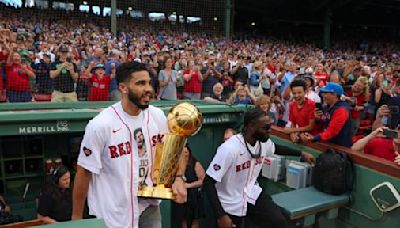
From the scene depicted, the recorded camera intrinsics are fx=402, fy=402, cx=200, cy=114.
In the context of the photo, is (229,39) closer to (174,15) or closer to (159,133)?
(174,15)

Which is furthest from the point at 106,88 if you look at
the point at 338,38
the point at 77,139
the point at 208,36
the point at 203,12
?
the point at 338,38

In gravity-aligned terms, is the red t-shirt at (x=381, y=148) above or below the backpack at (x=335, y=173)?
above

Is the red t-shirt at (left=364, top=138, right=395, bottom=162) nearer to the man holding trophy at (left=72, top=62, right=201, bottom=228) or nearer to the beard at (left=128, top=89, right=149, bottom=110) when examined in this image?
the man holding trophy at (left=72, top=62, right=201, bottom=228)

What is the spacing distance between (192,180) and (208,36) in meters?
16.7

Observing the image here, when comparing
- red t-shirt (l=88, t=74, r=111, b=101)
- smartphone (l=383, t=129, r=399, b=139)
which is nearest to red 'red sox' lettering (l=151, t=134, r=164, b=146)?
smartphone (l=383, t=129, r=399, b=139)

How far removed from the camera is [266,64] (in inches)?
460

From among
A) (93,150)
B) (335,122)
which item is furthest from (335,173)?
(93,150)

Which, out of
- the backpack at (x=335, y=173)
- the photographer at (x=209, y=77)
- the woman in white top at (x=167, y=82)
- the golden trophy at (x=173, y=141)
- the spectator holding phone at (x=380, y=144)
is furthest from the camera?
the photographer at (x=209, y=77)

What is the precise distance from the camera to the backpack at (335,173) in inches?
141

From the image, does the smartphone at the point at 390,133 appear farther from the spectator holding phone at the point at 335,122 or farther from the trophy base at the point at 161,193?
the trophy base at the point at 161,193

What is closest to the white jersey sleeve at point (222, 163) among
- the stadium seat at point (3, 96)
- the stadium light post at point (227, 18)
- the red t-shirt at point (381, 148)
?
the red t-shirt at point (381, 148)

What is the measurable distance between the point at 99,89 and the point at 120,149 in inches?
193

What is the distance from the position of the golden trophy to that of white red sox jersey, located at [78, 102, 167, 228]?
30cm

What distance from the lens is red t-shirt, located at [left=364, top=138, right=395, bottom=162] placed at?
379 centimetres
